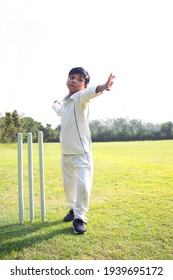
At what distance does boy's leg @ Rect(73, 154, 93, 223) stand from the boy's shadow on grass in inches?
10.2

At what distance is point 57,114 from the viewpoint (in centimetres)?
357

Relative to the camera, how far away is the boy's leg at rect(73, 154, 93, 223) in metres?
3.00

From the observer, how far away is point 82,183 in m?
2.99

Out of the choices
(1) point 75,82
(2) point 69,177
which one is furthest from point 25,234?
(1) point 75,82

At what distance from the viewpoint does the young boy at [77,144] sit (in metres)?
3.01

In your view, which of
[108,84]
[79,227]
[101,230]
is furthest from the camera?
[101,230]

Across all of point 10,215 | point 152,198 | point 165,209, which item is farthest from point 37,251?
point 152,198

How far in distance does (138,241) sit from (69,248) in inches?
28.1

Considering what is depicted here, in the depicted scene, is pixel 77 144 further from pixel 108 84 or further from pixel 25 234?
pixel 25 234

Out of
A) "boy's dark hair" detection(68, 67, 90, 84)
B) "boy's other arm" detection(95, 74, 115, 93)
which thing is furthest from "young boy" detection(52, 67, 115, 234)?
"boy's other arm" detection(95, 74, 115, 93)

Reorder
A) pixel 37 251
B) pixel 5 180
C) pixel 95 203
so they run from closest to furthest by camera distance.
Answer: pixel 37 251 → pixel 95 203 → pixel 5 180

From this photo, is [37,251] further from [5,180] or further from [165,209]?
[5,180]

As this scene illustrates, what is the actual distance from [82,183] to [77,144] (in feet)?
1.41

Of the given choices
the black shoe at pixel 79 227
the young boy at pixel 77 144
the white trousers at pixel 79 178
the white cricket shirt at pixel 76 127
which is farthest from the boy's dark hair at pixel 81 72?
the black shoe at pixel 79 227
